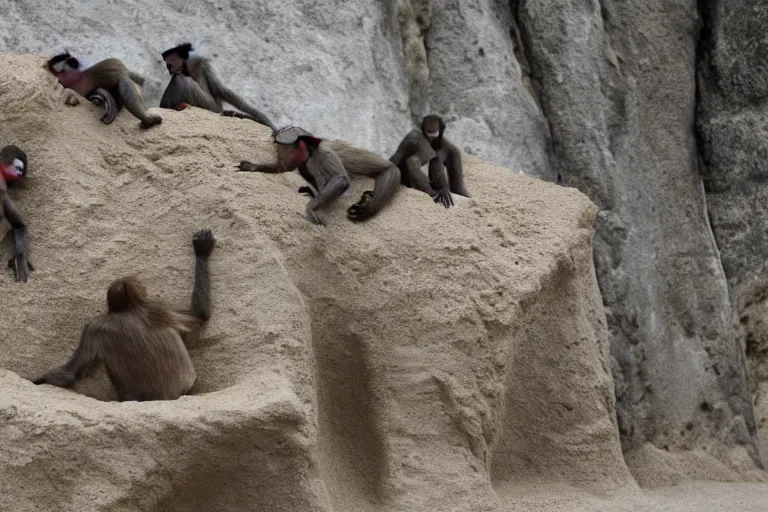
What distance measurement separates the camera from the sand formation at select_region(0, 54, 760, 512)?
23.0ft

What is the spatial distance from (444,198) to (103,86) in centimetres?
221

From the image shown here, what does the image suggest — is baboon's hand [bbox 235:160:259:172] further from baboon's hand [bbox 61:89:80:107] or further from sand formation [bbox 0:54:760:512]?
baboon's hand [bbox 61:89:80:107]

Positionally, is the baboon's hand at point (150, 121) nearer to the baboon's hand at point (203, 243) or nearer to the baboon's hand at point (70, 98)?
the baboon's hand at point (70, 98)

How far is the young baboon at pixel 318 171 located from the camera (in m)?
8.12

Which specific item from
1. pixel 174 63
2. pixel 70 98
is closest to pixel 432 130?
pixel 174 63

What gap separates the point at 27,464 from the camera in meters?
6.25

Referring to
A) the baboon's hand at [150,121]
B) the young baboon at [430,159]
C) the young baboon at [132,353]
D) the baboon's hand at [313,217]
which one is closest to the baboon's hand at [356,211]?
the baboon's hand at [313,217]

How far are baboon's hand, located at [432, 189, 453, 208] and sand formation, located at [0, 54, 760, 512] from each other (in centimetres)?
6

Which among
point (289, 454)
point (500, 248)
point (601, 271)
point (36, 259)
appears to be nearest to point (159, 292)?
point (36, 259)

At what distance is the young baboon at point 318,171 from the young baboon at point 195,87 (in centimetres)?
93

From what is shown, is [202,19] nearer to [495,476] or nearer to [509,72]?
[509,72]

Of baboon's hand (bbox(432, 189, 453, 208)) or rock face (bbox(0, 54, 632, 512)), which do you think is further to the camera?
baboon's hand (bbox(432, 189, 453, 208))

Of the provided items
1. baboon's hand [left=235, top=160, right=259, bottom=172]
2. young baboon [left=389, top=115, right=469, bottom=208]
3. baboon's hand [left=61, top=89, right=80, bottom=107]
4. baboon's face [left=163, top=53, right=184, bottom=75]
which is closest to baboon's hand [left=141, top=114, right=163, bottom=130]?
baboon's hand [left=61, top=89, right=80, bottom=107]

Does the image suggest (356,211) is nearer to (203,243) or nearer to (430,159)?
(203,243)
